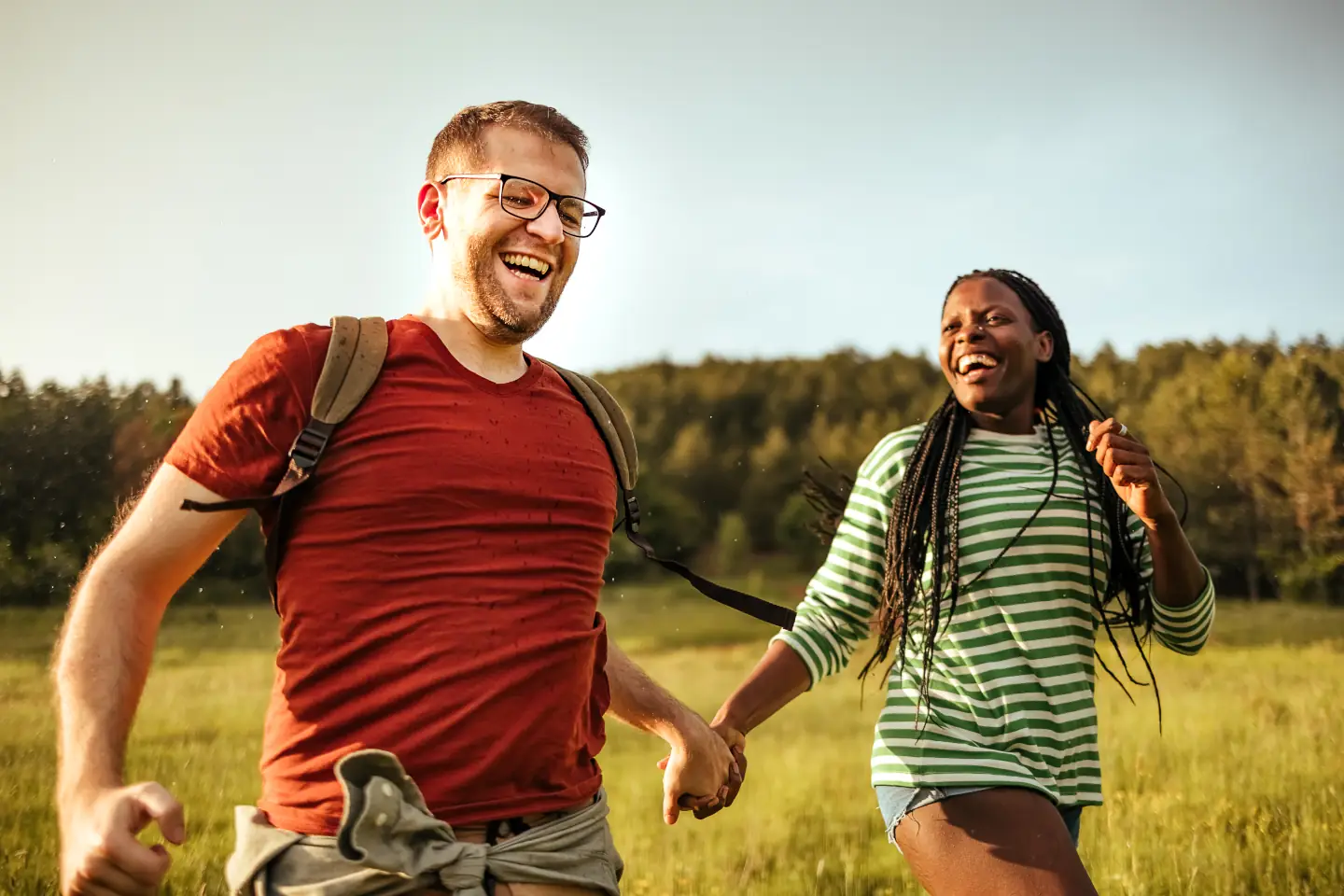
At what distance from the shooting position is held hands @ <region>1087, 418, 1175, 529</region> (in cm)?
315

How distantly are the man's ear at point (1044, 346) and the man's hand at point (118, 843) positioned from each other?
300 centimetres

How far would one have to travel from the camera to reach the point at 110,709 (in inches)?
82.9

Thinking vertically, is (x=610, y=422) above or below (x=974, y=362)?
below

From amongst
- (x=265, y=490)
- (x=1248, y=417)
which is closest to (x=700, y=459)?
(x=1248, y=417)

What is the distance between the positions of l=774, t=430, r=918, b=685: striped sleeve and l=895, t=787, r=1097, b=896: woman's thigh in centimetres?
63

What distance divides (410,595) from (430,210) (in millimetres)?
1109

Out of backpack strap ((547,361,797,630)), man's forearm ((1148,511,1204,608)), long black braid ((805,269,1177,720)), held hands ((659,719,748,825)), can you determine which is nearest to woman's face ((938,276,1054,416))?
long black braid ((805,269,1177,720))

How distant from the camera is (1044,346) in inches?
155

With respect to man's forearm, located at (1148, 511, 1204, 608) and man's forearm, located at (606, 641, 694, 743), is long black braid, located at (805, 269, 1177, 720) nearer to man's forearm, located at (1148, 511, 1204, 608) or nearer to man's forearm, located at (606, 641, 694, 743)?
man's forearm, located at (1148, 511, 1204, 608)

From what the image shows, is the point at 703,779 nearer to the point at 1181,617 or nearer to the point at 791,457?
the point at 1181,617

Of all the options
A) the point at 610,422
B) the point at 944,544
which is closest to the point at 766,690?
the point at 944,544

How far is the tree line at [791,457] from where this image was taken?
38.9 feet

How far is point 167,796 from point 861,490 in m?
2.42

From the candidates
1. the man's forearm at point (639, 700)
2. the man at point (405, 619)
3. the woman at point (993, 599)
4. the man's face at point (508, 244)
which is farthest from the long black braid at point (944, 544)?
the man's face at point (508, 244)
